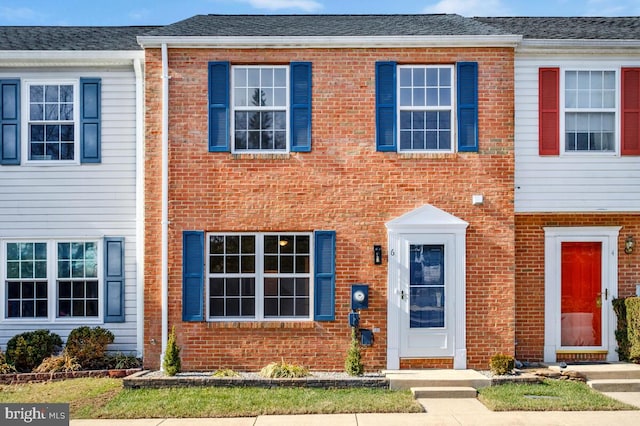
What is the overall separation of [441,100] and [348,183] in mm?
2191

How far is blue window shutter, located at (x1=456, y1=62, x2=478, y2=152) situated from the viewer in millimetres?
10398

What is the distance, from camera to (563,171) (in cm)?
1072

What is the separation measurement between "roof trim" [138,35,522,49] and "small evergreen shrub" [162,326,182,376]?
5035 millimetres

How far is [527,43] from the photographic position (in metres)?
10.6

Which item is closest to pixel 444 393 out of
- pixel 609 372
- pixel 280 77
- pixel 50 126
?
pixel 609 372

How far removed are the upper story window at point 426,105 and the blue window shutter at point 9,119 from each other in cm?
697

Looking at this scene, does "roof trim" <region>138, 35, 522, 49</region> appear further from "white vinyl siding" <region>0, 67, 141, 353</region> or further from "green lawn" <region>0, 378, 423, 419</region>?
"green lawn" <region>0, 378, 423, 419</region>

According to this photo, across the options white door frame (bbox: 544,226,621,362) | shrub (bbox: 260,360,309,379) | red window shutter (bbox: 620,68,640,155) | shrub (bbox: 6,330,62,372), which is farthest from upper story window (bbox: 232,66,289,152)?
red window shutter (bbox: 620,68,640,155)

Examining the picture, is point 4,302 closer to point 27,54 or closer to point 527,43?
point 27,54

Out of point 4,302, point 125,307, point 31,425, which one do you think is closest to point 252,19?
point 125,307

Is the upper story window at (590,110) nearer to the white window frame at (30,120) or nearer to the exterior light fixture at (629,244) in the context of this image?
the exterior light fixture at (629,244)

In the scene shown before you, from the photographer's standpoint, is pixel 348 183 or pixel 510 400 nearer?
pixel 510 400

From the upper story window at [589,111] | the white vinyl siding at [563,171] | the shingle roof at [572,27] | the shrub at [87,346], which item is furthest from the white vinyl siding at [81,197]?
the shingle roof at [572,27]

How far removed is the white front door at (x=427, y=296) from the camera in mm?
10344
